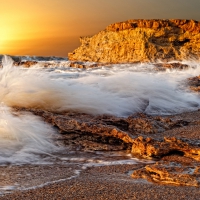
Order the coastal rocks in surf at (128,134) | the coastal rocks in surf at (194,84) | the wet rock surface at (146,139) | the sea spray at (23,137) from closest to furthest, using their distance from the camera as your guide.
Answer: the wet rock surface at (146,139)
the coastal rocks in surf at (128,134)
the sea spray at (23,137)
the coastal rocks in surf at (194,84)

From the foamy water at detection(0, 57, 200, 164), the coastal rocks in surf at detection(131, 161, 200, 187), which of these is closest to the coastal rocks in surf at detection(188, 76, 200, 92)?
the foamy water at detection(0, 57, 200, 164)

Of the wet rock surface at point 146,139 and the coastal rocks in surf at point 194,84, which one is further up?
the coastal rocks in surf at point 194,84

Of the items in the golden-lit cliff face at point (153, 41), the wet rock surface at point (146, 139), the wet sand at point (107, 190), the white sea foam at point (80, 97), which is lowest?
the wet sand at point (107, 190)

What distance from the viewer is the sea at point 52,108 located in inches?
133

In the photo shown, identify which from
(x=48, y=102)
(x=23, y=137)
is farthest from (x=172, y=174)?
(x=48, y=102)

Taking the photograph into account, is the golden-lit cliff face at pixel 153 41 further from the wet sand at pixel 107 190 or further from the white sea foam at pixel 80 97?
the wet sand at pixel 107 190

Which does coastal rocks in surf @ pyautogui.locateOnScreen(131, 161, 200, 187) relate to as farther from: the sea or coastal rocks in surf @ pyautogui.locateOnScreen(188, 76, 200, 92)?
coastal rocks in surf @ pyautogui.locateOnScreen(188, 76, 200, 92)

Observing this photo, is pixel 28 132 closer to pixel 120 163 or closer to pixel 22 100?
pixel 22 100

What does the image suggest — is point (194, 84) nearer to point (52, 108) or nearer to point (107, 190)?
point (52, 108)

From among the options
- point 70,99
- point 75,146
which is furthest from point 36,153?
point 70,99

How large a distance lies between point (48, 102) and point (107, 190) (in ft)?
10.8

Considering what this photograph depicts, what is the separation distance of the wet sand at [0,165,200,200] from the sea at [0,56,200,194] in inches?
6.9

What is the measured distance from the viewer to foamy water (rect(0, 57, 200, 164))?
13.5 ft

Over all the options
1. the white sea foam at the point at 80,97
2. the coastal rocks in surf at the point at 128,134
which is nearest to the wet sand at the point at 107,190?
the coastal rocks in surf at the point at 128,134
